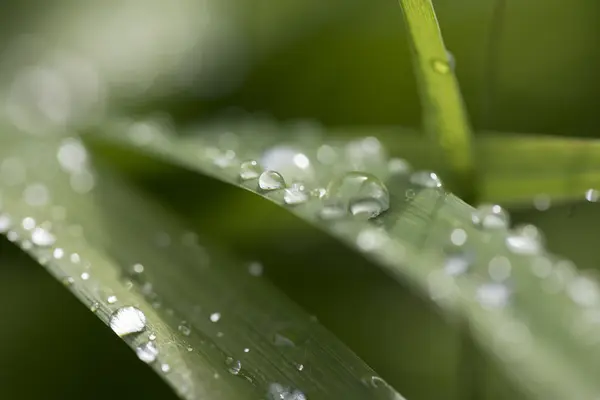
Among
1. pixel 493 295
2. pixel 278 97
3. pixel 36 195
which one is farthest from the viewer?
pixel 278 97

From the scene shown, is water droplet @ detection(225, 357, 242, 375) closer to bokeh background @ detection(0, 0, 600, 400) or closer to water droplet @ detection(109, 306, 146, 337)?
water droplet @ detection(109, 306, 146, 337)

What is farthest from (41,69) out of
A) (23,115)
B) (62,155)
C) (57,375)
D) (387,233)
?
(387,233)

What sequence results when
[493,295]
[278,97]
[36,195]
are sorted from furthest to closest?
[278,97], [36,195], [493,295]

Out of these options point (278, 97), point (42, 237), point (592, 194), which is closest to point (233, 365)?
point (42, 237)

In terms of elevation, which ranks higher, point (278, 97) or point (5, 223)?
point (278, 97)

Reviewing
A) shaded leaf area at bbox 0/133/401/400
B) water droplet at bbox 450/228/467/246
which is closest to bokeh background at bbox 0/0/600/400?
shaded leaf area at bbox 0/133/401/400

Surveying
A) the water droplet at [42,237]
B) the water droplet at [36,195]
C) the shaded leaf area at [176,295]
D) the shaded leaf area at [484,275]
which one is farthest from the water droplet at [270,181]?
the water droplet at [36,195]

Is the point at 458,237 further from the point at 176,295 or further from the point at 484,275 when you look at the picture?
the point at 176,295

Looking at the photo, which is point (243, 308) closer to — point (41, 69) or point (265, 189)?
point (265, 189)
